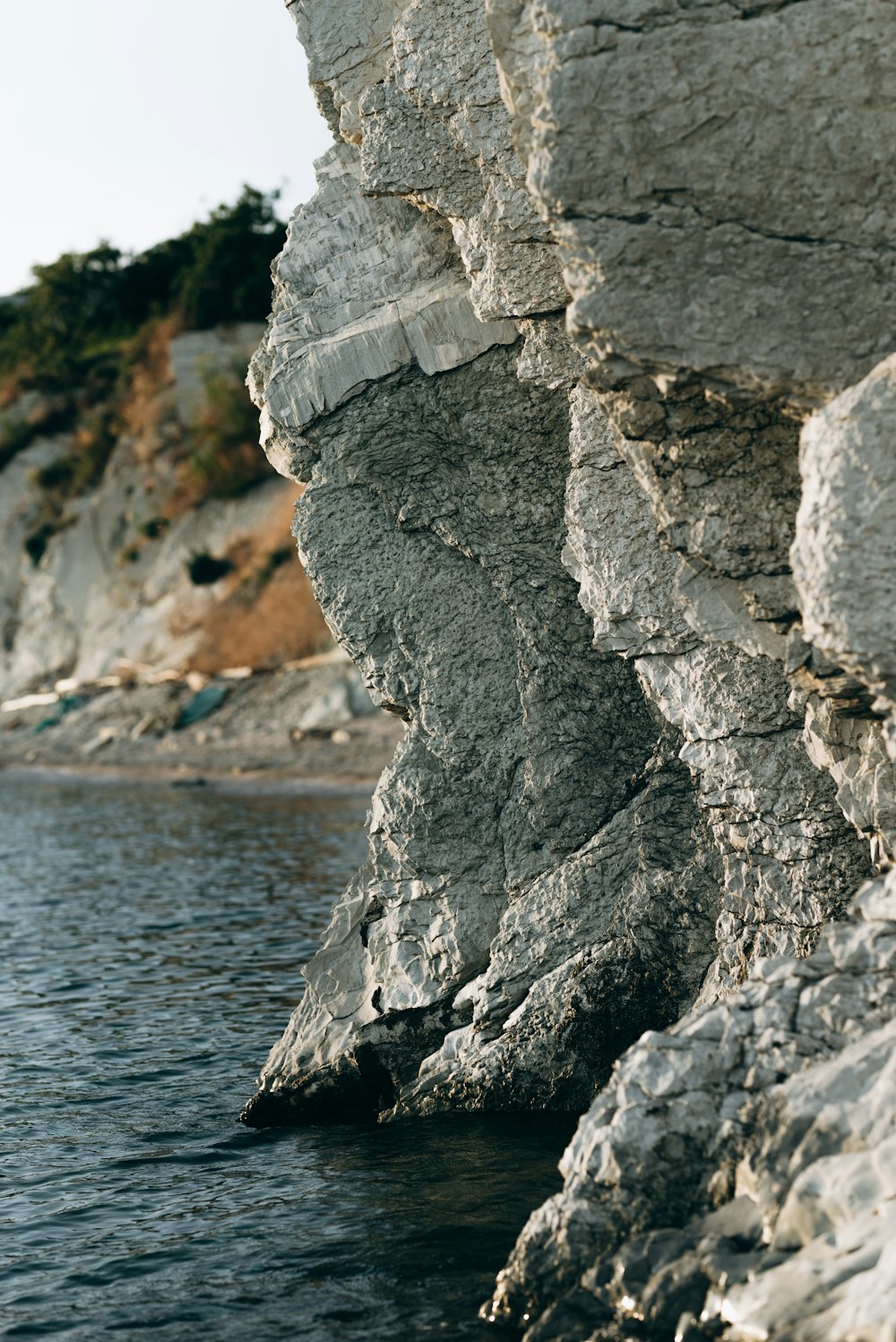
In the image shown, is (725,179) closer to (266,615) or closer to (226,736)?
(226,736)

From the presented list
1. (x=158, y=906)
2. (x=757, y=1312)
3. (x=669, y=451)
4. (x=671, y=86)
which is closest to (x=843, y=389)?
(x=669, y=451)

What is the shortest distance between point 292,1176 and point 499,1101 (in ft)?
4.84

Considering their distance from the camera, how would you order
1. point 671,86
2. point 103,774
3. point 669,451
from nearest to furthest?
point 671,86
point 669,451
point 103,774

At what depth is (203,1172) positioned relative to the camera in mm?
9352

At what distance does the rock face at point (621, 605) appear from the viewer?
243 inches

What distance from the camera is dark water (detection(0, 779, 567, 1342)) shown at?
23.7 ft

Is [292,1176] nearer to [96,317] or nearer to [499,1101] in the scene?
[499,1101]

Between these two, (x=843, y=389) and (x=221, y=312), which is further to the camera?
(x=221, y=312)

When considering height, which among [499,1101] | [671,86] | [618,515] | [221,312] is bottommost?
[499,1101]

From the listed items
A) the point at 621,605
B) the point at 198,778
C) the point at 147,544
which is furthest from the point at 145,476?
the point at 621,605

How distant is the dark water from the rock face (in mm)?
655

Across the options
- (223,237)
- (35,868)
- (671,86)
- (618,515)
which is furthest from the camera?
(223,237)

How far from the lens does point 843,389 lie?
21.2 ft

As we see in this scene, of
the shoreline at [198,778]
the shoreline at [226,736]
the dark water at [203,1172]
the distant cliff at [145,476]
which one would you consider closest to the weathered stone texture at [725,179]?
the dark water at [203,1172]
